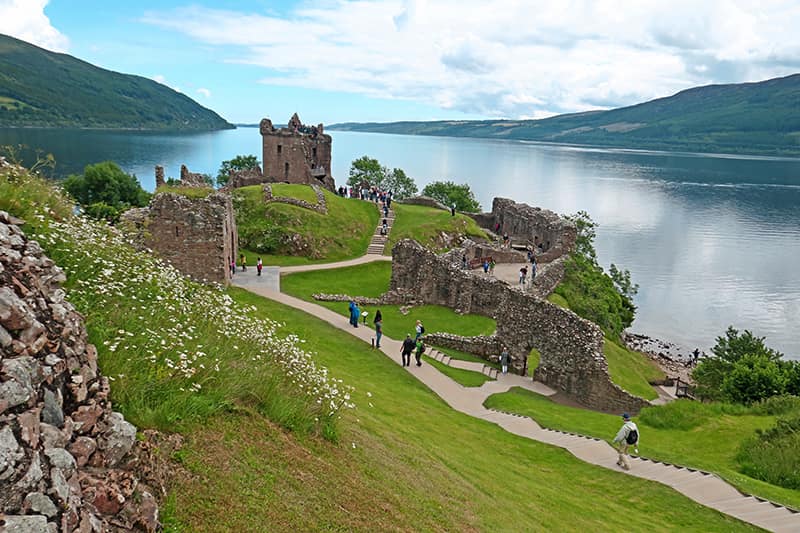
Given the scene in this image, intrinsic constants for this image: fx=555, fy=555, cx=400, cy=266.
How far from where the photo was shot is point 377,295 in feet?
133

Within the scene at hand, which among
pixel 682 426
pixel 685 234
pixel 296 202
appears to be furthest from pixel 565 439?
pixel 685 234

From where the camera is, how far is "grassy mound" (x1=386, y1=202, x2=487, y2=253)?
51750 mm

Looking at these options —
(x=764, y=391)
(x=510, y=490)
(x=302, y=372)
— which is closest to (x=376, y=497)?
(x=302, y=372)

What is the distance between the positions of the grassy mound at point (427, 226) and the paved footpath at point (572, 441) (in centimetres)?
1861

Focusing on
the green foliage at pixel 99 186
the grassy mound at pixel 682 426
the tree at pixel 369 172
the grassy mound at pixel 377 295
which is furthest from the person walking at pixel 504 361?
the tree at pixel 369 172

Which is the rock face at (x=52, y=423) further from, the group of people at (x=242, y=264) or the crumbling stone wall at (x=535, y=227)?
the crumbling stone wall at (x=535, y=227)

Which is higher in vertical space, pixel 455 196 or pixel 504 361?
pixel 455 196

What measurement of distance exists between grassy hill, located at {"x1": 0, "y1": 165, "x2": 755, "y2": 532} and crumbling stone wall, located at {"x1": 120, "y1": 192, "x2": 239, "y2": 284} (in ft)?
64.0

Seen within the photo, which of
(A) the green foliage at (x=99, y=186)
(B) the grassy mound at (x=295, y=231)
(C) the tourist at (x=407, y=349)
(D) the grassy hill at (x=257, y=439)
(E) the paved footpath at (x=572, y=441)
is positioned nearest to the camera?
(D) the grassy hill at (x=257, y=439)

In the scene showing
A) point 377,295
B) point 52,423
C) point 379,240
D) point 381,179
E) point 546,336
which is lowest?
point 377,295

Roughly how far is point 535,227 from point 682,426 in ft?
136

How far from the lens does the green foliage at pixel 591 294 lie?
4600 centimetres

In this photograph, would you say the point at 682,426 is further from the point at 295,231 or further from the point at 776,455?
the point at 295,231

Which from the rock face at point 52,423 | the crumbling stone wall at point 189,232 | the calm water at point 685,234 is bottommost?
the calm water at point 685,234
